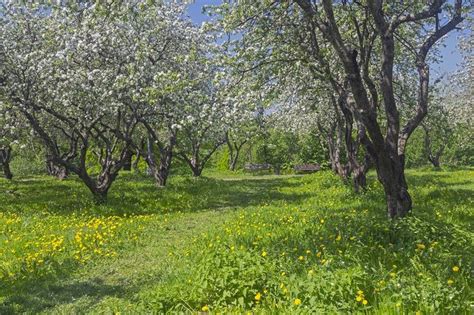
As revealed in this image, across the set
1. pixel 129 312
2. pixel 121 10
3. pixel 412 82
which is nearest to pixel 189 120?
pixel 121 10

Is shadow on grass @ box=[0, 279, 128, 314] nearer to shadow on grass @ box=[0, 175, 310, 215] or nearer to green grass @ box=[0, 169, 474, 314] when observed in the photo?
green grass @ box=[0, 169, 474, 314]

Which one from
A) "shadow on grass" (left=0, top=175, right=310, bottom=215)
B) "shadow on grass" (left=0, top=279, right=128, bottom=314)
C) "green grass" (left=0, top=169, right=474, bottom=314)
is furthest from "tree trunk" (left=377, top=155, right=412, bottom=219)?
"shadow on grass" (left=0, top=175, right=310, bottom=215)

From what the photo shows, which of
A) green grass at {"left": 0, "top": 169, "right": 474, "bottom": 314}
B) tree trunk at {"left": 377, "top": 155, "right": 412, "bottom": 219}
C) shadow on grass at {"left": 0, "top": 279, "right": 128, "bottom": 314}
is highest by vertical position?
tree trunk at {"left": 377, "top": 155, "right": 412, "bottom": 219}

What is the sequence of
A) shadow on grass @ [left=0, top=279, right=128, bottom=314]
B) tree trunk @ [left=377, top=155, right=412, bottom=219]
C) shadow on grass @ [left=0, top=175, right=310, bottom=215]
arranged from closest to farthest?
shadow on grass @ [left=0, top=279, right=128, bottom=314] → tree trunk @ [left=377, top=155, right=412, bottom=219] → shadow on grass @ [left=0, top=175, right=310, bottom=215]

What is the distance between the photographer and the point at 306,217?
12.1m

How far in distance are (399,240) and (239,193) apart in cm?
1537

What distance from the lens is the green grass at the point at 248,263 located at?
558cm

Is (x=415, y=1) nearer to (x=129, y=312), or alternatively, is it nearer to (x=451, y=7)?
(x=451, y=7)

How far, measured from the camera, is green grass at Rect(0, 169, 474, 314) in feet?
18.3

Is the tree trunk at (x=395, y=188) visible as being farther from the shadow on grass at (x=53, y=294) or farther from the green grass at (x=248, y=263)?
the shadow on grass at (x=53, y=294)

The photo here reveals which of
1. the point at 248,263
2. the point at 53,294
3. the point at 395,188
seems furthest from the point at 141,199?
the point at 248,263

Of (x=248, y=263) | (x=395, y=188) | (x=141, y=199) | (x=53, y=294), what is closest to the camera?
(x=248, y=263)

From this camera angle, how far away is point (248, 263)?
23.1 feet

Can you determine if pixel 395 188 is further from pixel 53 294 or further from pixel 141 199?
pixel 141 199
